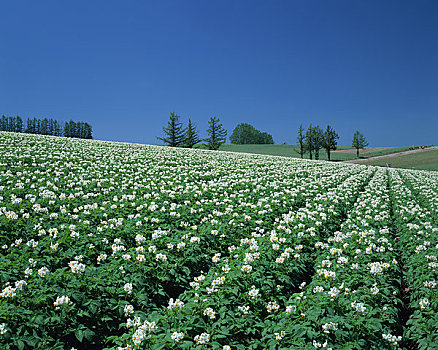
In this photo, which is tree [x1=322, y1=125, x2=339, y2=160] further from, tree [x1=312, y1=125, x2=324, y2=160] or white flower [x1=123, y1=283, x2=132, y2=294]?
white flower [x1=123, y1=283, x2=132, y2=294]

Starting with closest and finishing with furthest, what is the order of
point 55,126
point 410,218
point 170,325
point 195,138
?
point 170,325, point 410,218, point 195,138, point 55,126

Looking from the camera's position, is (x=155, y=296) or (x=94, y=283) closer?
(x=94, y=283)

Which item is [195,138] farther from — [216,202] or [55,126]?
[55,126]

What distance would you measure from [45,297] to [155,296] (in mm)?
1890

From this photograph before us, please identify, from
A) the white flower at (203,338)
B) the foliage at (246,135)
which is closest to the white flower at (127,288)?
the white flower at (203,338)

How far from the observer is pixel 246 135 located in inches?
6038

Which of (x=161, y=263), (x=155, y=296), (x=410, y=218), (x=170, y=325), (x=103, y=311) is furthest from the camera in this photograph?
(x=410, y=218)

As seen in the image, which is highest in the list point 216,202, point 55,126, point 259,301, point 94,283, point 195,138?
point 55,126

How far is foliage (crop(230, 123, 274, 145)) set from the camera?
153 meters

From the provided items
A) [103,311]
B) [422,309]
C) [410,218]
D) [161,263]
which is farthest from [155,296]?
[410,218]

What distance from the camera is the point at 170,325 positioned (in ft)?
11.8

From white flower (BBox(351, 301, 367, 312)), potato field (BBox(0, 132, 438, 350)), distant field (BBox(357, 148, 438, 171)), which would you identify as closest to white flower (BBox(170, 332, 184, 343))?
potato field (BBox(0, 132, 438, 350))

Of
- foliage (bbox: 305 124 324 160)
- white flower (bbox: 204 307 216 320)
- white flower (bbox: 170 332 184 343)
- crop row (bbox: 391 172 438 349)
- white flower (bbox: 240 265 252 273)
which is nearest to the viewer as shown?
white flower (bbox: 170 332 184 343)

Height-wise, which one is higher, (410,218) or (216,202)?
(216,202)
